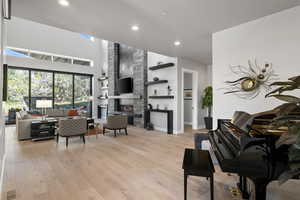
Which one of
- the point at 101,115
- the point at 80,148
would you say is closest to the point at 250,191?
the point at 80,148

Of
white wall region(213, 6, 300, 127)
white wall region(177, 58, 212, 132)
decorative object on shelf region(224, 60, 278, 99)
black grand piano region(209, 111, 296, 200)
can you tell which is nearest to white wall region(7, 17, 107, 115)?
white wall region(177, 58, 212, 132)

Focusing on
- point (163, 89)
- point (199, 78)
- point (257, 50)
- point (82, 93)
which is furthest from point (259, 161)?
point (82, 93)

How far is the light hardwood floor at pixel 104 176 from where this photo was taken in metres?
1.84

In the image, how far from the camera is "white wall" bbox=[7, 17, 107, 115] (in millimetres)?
6754

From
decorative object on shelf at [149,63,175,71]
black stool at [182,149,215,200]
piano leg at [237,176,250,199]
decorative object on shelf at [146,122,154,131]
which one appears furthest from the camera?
decorative object on shelf at [146,122,154,131]

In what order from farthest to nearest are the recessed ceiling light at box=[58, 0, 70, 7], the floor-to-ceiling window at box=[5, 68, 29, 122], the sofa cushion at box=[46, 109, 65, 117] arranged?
the floor-to-ceiling window at box=[5, 68, 29, 122] → the sofa cushion at box=[46, 109, 65, 117] → the recessed ceiling light at box=[58, 0, 70, 7]

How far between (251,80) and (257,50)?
1.86 feet

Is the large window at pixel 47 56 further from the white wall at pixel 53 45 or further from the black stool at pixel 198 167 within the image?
the black stool at pixel 198 167

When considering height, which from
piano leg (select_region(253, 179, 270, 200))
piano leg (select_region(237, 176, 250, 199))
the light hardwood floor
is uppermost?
piano leg (select_region(253, 179, 270, 200))

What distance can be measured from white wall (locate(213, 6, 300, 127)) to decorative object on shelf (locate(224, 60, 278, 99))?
0.28 ft

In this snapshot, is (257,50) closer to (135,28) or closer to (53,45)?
(135,28)

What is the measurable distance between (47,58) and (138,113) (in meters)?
5.85

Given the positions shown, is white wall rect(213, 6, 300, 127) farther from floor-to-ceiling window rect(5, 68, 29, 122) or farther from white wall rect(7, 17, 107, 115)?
floor-to-ceiling window rect(5, 68, 29, 122)

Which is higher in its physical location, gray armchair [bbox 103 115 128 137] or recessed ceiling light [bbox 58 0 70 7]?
recessed ceiling light [bbox 58 0 70 7]
